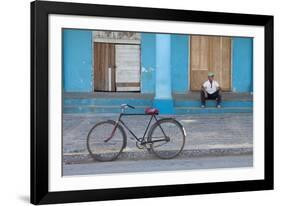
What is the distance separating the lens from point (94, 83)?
3.60 meters

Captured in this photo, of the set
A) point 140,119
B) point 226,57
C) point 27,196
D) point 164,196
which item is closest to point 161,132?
point 140,119

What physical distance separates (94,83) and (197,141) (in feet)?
2.59

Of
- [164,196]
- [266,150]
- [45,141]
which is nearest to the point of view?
[45,141]

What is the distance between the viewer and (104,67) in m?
3.62

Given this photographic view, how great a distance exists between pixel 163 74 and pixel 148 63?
12cm

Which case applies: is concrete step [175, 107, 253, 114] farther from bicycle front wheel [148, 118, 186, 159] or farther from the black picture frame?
the black picture frame

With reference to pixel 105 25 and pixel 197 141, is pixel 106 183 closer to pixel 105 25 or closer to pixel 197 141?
pixel 197 141

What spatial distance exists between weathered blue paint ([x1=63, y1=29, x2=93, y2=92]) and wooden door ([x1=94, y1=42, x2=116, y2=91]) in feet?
0.13

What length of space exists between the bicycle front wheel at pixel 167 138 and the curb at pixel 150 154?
47 mm

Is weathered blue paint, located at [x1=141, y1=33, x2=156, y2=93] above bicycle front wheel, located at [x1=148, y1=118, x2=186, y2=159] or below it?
above

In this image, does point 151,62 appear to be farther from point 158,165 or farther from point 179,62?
point 158,165

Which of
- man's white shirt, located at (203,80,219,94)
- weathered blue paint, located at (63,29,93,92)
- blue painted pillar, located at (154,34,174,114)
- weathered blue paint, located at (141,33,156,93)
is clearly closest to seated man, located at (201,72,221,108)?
man's white shirt, located at (203,80,219,94)

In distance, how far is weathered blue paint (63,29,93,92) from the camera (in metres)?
3.51

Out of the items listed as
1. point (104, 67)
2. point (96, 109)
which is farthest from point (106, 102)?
point (104, 67)
